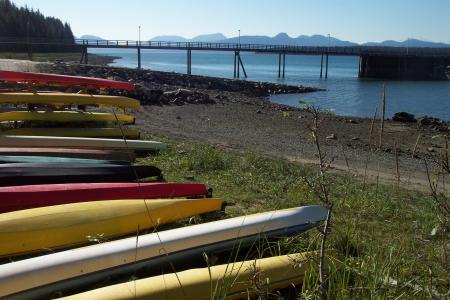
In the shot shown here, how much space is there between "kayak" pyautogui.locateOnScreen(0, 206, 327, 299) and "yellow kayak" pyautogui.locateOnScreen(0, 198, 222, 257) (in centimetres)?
21

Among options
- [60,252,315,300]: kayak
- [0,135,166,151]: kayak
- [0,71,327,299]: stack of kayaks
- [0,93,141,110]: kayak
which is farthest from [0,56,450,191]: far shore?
[60,252,315,300]: kayak

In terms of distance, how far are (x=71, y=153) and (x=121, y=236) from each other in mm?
2851

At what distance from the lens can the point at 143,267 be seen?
10.8 ft

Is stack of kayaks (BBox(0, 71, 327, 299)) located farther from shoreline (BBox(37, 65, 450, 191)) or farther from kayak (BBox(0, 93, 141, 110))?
shoreline (BBox(37, 65, 450, 191))

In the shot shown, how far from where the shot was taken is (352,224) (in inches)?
170

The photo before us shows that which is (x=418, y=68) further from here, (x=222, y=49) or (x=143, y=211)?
(x=143, y=211)

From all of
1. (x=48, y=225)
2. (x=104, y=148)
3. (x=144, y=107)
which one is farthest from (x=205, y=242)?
(x=144, y=107)

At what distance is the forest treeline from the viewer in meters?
75.3

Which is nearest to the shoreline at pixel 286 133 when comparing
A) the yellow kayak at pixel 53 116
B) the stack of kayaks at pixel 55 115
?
the stack of kayaks at pixel 55 115

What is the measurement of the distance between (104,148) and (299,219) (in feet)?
13.0

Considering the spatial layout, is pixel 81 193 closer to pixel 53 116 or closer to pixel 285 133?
pixel 53 116

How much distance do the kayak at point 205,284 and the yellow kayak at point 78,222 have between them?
25.2 inches

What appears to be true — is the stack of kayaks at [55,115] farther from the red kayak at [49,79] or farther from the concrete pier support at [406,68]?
the concrete pier support at [406,68]

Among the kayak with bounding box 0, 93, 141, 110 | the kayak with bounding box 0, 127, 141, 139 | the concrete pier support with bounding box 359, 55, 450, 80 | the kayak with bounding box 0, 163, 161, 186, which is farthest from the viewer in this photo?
the concrete pier support with bounding box 359, 55, 450, 80
